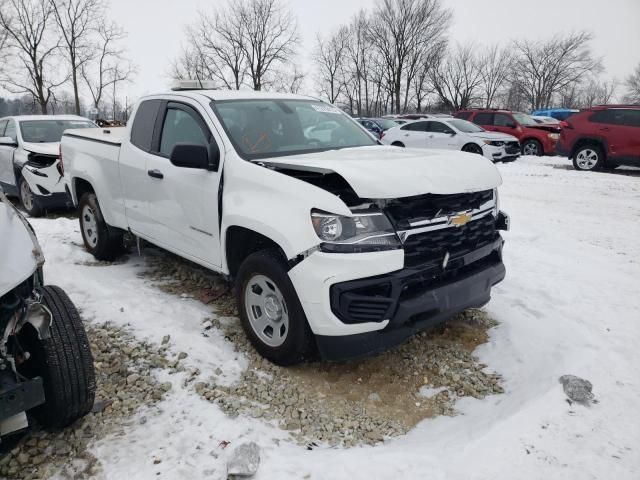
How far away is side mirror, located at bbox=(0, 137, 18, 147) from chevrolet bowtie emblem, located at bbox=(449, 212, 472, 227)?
26.9 ft

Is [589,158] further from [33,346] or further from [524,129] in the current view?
[33,346]

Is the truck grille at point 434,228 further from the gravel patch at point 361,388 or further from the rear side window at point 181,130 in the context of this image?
the rear side window at point 181,130

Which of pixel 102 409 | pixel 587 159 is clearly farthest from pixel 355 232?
pixel 587 159

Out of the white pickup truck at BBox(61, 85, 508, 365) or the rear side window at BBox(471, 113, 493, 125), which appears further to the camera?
the rear side window at BBox(471, 113, 493, 125)

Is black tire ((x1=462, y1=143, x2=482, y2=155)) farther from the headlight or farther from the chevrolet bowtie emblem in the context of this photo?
the headlight

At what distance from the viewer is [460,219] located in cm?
313

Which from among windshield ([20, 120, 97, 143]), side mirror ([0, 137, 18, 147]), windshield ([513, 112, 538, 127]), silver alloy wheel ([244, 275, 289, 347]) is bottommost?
silver alloy wheel ([244, 275, 289, 347])

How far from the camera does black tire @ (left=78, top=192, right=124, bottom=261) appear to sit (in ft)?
17.5

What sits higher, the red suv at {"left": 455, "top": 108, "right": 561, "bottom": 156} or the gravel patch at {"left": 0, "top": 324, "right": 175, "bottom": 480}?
the red suv at {"left": 455, "top": 108, "right": 561, "bottom": 156}

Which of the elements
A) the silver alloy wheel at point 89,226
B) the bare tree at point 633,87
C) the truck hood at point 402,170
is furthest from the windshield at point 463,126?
the bare tree at point 633,87

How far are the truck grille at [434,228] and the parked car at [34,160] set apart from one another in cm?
611

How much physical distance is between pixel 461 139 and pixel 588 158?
3.49 meters

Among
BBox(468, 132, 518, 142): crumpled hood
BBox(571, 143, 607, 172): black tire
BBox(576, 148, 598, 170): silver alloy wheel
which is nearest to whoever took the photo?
BBox(571, 143, 607, 172): black tire

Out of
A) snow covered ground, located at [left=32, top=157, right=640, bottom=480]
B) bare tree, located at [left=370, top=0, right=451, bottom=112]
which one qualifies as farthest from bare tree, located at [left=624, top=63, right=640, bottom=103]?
snow covered ground, located at [left=32, top=157, right=640, bottom=480]
